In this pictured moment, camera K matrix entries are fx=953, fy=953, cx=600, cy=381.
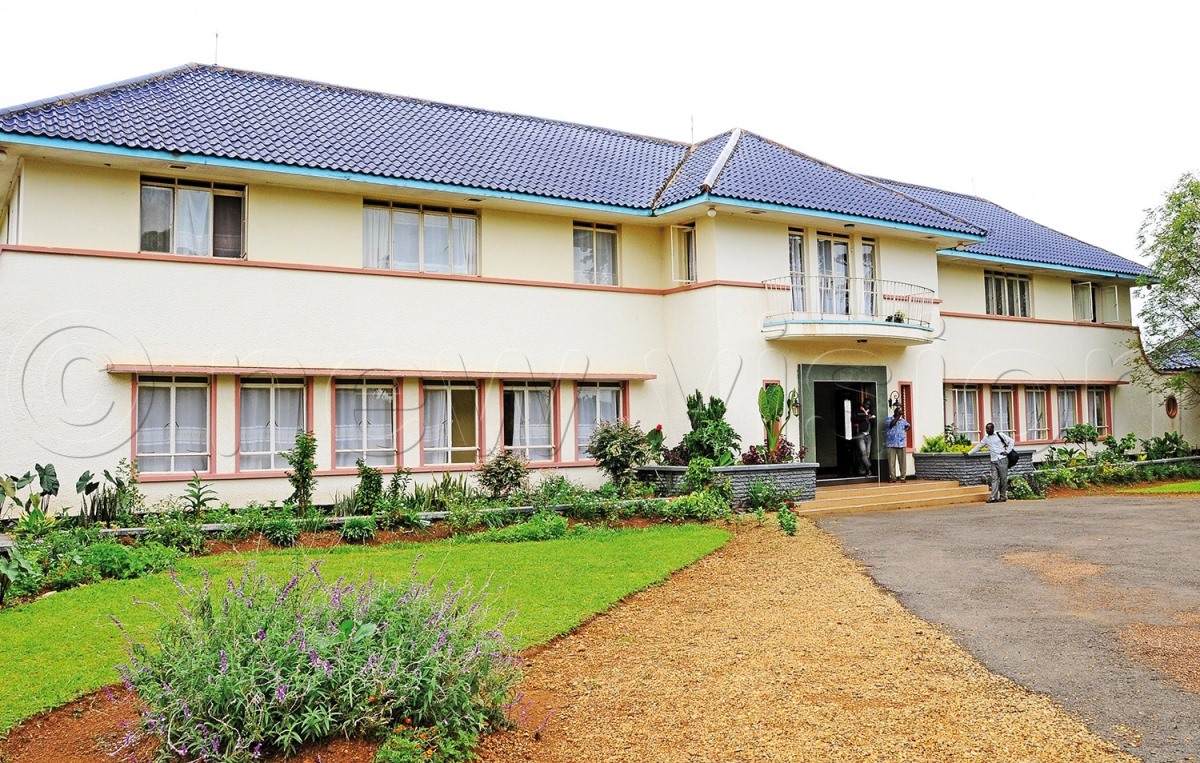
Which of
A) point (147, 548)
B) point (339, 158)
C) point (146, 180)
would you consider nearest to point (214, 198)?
point (146, 180)

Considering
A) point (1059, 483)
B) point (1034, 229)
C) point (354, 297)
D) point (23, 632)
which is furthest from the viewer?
point (1034, 229)

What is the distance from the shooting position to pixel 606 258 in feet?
63.1

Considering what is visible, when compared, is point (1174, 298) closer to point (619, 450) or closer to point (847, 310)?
point (847, 310)

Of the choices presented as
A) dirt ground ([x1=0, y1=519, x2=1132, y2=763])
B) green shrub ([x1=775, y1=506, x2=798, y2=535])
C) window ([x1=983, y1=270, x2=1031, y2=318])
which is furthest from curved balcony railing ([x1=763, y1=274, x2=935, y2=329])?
dirt ground ([x1=0, y1=519, x2=1132, y2=763])

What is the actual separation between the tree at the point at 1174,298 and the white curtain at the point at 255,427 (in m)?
22.6

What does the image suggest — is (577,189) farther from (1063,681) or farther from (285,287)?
(1063,681)

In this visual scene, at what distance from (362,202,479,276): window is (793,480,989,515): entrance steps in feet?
24.9

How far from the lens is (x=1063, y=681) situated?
656 centimetres

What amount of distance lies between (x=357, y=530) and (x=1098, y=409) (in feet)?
72.1

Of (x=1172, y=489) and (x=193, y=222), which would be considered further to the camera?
(x=1172, y=489)

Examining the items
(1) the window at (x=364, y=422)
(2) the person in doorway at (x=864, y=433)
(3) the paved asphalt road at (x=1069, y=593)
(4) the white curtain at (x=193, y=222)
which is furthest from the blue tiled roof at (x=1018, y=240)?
(4) the white curtain at (x=193, y=222)

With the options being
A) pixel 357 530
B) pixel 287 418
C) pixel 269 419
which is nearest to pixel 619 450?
pixel 357 530

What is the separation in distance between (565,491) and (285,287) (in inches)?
226

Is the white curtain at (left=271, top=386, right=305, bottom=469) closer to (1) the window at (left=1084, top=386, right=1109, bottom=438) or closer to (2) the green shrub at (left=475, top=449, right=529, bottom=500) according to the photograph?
(2) the green shrub at (left=475, top=449, right=529, bottom=500)
